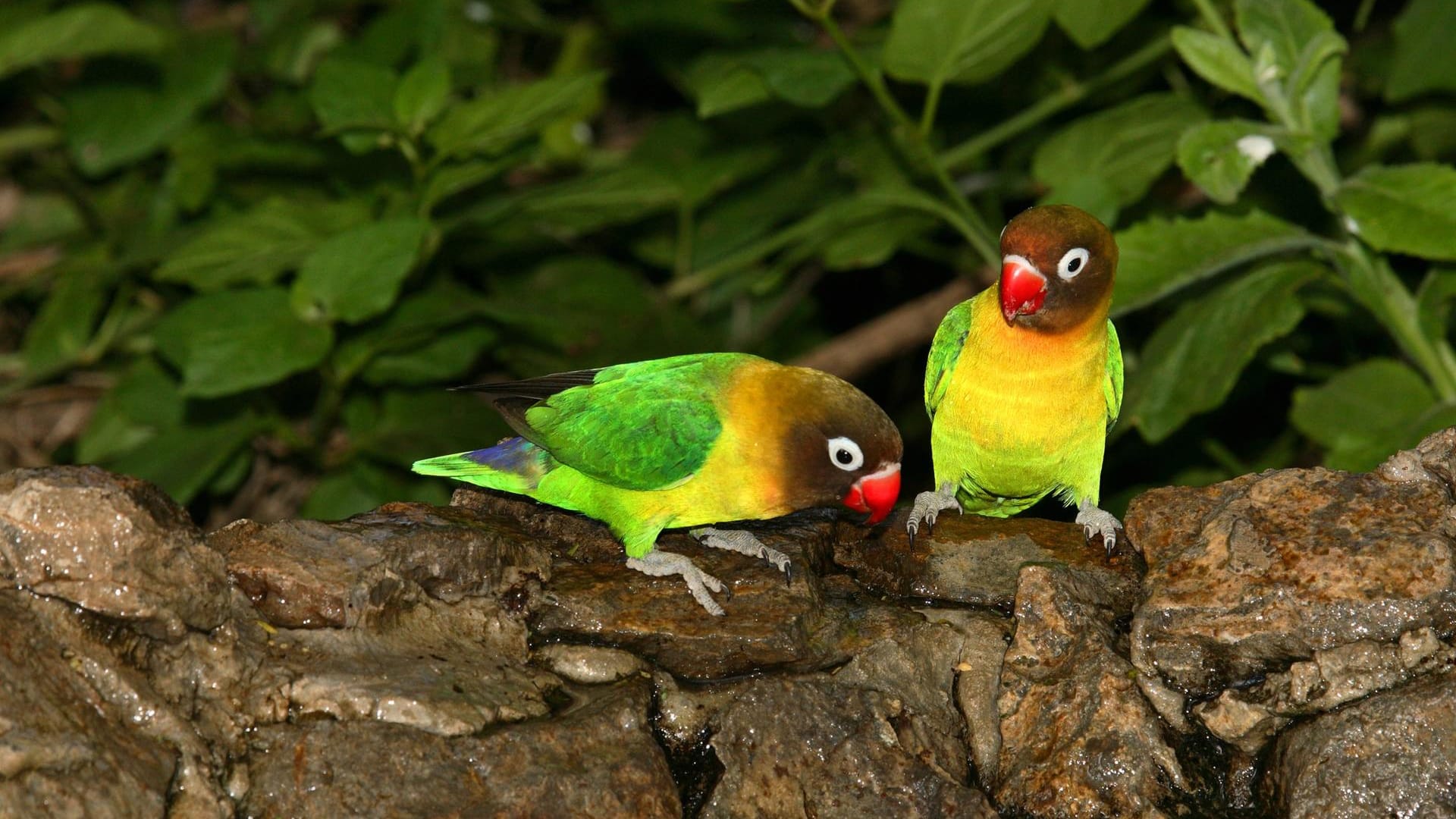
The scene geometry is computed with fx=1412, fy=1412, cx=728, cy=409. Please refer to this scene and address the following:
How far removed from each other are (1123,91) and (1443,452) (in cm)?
363

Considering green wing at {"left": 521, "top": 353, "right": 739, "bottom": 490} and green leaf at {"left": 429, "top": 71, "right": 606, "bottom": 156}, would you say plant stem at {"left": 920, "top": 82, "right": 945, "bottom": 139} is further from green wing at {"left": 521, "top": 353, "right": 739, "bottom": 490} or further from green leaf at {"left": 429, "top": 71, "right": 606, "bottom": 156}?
green wing at {"left": 521, "top": 353, "right": 739, "bottom": 490}

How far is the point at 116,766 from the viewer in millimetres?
3053

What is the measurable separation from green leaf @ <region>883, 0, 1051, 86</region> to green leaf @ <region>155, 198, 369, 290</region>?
2.43 m

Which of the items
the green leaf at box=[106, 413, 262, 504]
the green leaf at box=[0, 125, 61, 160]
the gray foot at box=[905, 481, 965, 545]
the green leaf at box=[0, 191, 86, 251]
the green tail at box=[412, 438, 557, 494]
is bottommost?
the green leaf at box=[0, 191, 86, 251]

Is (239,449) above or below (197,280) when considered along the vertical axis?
below

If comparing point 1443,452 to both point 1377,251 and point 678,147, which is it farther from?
point 678,147

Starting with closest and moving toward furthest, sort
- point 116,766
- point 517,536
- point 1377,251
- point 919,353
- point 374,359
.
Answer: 1. point 116,766
2. point 517,536
3. point 1377,251
4. point 374,359
5. point 919,353

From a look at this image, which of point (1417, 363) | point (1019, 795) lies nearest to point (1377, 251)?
point (1417, 363)

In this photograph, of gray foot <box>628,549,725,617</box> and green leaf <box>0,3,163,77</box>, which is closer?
gray foot <box>628,549,725,617</box>

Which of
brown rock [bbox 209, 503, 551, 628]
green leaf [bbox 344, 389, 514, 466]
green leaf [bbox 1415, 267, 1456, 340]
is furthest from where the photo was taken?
green leaf [bbox 344, 389, 514, 466]

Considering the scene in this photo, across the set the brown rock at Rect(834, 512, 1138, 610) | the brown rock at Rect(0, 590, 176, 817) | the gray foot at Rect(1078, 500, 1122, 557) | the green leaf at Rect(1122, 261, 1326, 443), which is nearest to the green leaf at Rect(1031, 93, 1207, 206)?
the green leaf at Rect(1122, 261, 1326, 443)

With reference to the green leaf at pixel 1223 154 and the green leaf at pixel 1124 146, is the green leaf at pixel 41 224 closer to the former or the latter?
the green leaf at pixel 1124 146

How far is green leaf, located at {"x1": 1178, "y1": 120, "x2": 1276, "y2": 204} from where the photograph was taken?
4957 mm

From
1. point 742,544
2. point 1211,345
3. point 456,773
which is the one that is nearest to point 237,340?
point 742,544
